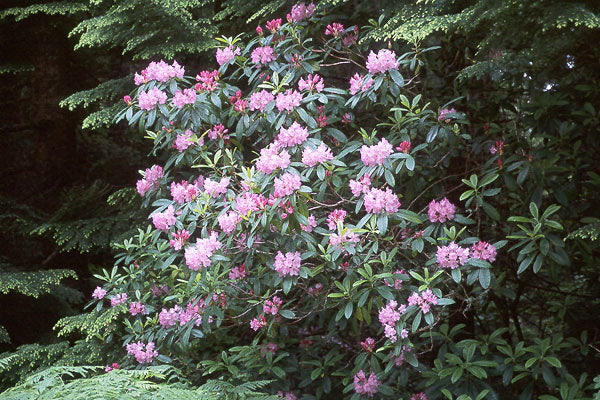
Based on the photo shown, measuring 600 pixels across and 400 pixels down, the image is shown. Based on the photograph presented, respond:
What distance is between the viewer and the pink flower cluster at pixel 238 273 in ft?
9.86

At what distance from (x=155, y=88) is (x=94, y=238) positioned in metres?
1.35

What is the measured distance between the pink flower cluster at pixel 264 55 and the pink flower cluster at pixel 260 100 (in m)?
0.31

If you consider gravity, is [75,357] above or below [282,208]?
below

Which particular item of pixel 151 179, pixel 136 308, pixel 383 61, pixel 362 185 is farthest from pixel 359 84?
pixel 136 308

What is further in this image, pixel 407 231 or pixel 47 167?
pixel 47 167

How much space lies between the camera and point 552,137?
3.19 metres

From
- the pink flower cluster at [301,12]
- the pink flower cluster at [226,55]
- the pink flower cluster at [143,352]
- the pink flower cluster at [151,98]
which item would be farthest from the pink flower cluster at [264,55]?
the pink flower cluster at [143,352]

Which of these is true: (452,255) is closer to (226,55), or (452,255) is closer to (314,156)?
(314,156)

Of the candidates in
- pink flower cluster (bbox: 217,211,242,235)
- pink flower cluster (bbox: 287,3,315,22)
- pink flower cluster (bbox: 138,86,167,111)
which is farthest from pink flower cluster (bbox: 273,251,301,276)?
pink flower cluster (bbox: 287,3,315,22)

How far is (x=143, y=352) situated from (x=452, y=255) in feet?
5.13

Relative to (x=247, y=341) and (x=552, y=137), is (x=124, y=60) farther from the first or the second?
(x=552, y=137)

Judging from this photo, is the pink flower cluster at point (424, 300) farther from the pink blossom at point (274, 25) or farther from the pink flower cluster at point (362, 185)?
the pink blossom at point (274, 25)

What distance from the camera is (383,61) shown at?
3018mm

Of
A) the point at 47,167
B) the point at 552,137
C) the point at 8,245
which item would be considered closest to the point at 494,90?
the point at 552,137
